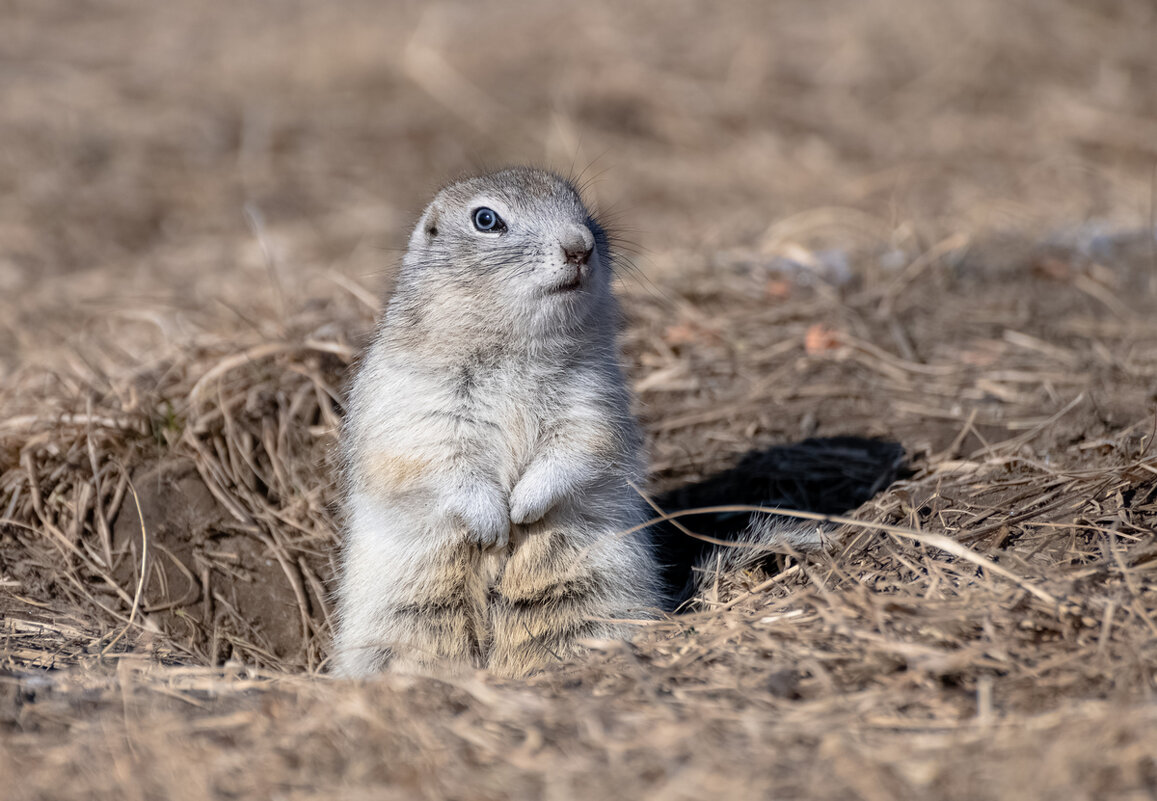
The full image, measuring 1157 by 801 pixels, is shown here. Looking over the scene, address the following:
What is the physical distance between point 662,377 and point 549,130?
508 centimetres

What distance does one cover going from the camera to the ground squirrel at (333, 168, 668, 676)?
11.8 ft

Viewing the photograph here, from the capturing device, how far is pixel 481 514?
11.6ft

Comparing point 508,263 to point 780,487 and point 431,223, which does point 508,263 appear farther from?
point 780,487

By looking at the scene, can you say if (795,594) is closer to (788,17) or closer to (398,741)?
(398,741)

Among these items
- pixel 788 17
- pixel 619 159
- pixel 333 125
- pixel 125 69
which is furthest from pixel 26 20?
pixel 788 17

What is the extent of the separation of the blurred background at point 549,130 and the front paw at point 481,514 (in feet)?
10.3

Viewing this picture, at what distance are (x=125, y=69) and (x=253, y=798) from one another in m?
10.3

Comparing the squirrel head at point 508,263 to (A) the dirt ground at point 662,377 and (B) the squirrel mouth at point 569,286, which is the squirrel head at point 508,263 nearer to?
(B) the squirrel mouth at point 569,286

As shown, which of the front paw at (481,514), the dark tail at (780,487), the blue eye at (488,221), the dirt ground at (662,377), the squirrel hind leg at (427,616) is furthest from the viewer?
the dark tail at (780,487)

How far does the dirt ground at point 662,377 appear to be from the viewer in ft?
8.29

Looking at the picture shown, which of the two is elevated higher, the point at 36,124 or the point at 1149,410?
the point at 36,124

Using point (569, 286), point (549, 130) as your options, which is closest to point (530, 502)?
point (569, 286)

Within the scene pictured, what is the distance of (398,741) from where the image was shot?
8.25 ft

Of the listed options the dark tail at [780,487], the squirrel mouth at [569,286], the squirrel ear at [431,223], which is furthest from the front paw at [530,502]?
the squirrel ear at [431,223]
